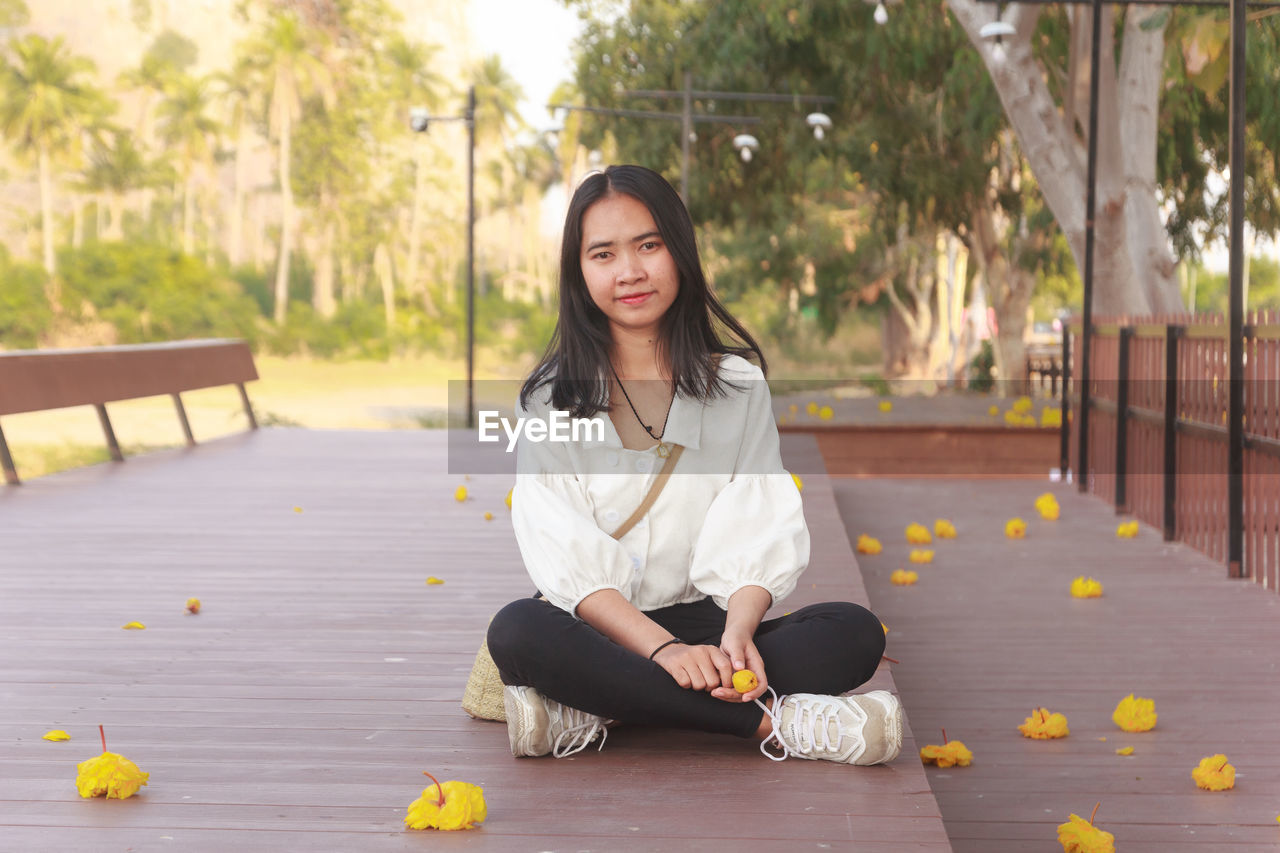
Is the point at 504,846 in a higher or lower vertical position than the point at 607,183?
lower

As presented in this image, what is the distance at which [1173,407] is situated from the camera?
7.97 meters

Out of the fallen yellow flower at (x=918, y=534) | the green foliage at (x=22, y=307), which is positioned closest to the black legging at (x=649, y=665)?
the fallen yellow flower at (x=918, y=534)

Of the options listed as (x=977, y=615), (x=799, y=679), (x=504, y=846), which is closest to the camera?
(x=504, y=846)

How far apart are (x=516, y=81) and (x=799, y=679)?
65.5 m

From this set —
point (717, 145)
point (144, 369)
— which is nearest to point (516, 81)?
point (717, 145)

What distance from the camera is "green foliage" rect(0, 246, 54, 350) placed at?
4884cm

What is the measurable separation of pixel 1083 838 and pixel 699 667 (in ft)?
3.14

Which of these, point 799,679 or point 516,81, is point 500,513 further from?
point 516,81

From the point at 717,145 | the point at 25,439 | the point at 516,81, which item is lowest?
the point at 25,439

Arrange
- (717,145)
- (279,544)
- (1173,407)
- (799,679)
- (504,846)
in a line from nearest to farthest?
1. (504,846)
2. (799,679)
3. (279,544)
4. (1173,407)
5. (717,145)

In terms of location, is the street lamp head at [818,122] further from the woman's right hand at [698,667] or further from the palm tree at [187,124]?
the palm tree at [187,124]

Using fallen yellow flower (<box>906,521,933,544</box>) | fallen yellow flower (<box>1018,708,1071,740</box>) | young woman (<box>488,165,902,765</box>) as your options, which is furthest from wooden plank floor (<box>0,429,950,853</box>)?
fallen yellow flower (<box>906,521,933,544</box>)

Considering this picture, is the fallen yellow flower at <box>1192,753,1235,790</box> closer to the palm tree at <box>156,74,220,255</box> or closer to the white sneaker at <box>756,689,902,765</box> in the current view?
the white sneaker at <box>756,689,902,765</box>

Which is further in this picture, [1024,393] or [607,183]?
[1024,393]
